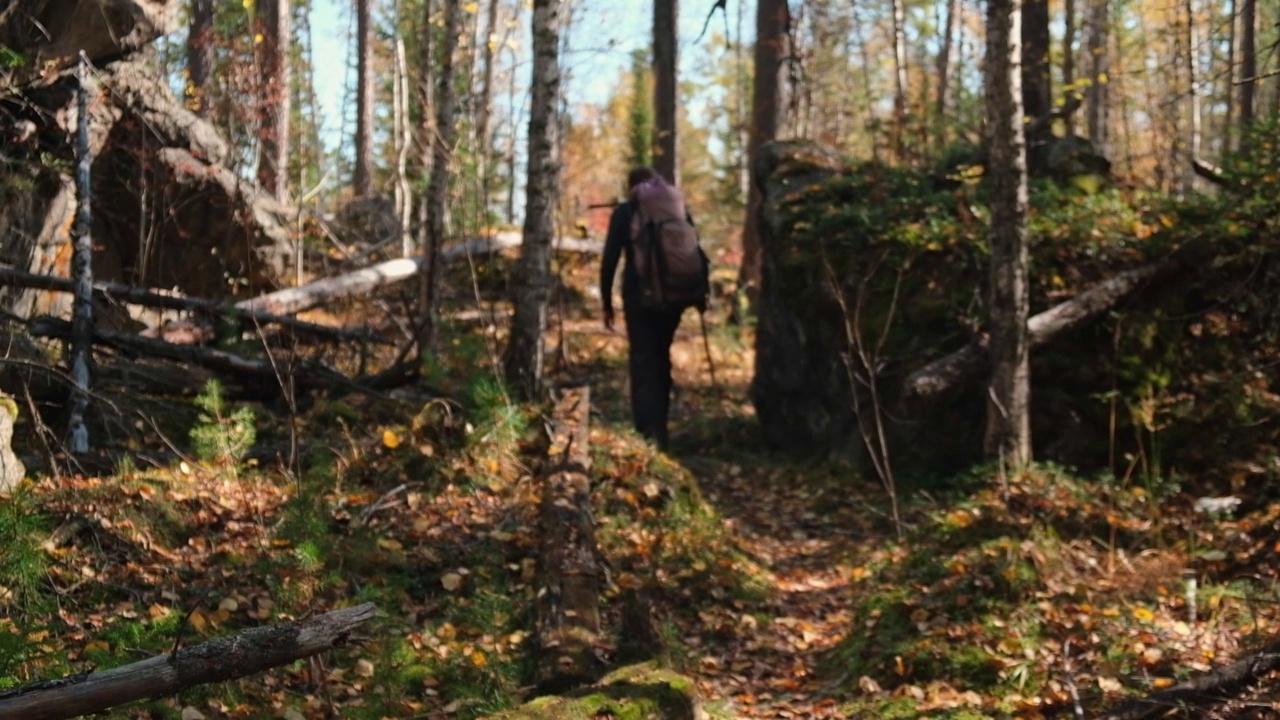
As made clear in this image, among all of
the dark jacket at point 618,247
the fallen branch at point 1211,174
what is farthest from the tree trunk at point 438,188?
the fallen branch at point 1211,174

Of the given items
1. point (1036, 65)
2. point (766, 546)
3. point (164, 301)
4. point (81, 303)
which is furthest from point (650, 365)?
point (1036, 65)

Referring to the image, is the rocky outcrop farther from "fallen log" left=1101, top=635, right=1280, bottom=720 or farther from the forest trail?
"fallen log" left=1101, top=635, right=1280, bottom=720

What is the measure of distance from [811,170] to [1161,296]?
4.30m

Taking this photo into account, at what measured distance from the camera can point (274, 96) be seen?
14.6 m

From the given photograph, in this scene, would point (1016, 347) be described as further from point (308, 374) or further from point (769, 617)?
point (308, 374)

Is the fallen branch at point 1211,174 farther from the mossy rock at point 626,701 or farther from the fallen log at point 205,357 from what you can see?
the fallen log at point 205,357

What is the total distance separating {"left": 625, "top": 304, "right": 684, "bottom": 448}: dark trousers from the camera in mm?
9914

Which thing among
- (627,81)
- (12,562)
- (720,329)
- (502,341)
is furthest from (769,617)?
(627,81)

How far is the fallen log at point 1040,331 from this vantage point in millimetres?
7836

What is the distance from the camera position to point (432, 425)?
26.1 ft

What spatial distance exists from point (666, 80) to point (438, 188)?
6.68 meters

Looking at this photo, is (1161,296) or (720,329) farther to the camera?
(720,329)

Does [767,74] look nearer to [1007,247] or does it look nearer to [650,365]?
[650,365]

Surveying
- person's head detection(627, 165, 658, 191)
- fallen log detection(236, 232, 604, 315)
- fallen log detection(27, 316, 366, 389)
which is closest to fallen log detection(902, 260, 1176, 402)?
person's head detection(627, 165, 658, 191)
